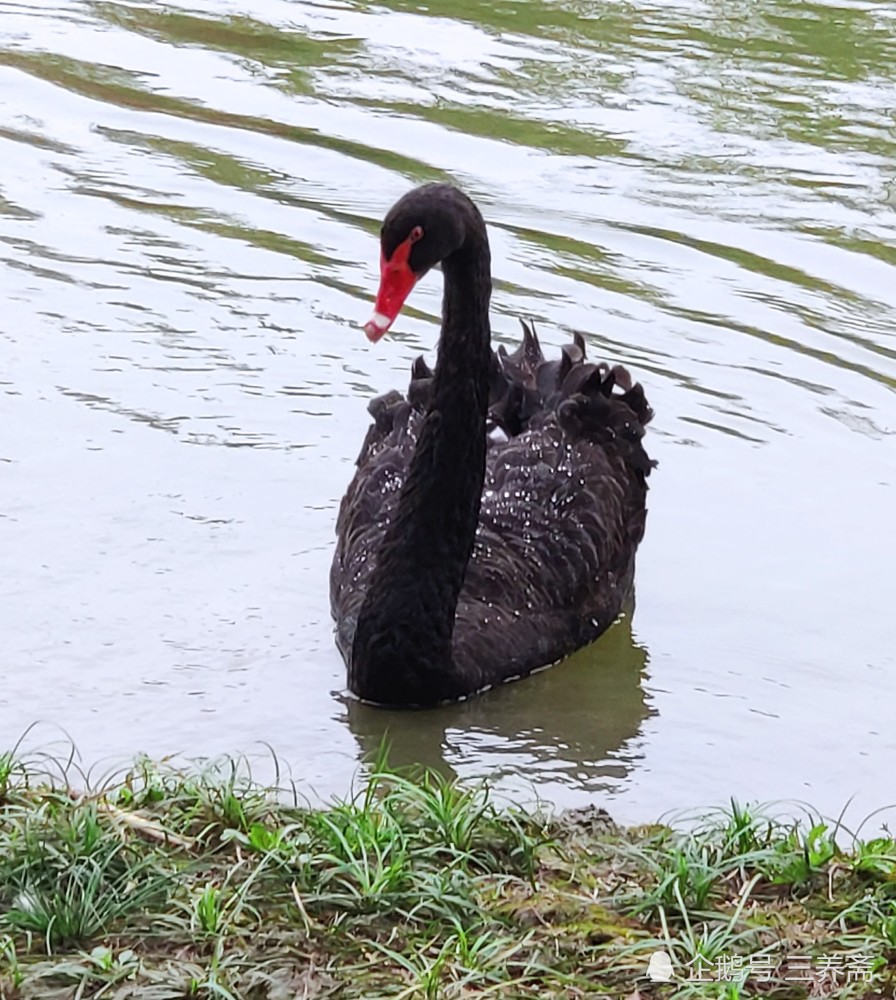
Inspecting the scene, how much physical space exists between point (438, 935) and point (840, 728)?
6.67ft

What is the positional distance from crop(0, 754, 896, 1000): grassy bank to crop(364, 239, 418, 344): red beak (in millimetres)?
1416

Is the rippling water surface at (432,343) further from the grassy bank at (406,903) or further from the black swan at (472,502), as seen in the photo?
the grassy bank at (406,903)

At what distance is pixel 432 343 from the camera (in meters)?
7.82

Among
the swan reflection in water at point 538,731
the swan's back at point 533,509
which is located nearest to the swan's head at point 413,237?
the swan's back at point 533,509

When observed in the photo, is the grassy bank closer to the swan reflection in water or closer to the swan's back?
the swan reflection in water

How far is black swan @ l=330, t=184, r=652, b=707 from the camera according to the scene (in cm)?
530

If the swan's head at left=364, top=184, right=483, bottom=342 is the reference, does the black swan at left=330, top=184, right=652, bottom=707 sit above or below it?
below

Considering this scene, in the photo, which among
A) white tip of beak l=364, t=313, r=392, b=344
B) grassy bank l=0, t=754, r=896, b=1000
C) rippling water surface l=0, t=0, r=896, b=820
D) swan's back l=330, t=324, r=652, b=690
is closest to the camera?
grassy bank l=0, t=754, r=896, b=1000

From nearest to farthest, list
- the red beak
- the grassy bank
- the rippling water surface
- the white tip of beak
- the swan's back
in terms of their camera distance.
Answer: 1. the grassy bank
2. the white tip of beak
3. the red beak
4. the rippling water surface
5. the swan's back

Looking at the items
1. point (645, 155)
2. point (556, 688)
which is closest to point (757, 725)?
point (556, 688)

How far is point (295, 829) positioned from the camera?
3.88 m

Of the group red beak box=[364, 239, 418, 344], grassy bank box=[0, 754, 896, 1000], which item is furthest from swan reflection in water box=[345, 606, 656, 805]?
red beak box=[364, 239, 418, 344]

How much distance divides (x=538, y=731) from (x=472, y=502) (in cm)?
63

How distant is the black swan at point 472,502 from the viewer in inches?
209
